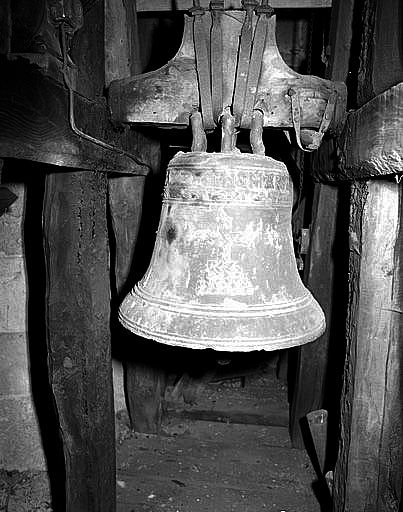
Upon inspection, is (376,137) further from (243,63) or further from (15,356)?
(15,356)

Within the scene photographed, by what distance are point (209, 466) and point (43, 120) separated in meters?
2.21

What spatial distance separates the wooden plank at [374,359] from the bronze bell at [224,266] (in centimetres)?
51

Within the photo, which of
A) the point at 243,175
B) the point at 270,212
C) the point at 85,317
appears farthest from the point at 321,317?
the point at 85,317

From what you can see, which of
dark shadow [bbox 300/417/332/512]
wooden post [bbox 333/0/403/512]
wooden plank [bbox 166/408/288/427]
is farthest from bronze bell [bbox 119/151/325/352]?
wooden plank [bbox 166/408/288/427]

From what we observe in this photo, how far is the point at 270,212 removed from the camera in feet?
3.97

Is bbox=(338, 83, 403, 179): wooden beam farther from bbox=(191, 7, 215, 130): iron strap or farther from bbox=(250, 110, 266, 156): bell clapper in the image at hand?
bbox=(191, 7, 215, 130): iron strap

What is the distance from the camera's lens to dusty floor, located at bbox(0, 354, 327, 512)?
8.28 feet

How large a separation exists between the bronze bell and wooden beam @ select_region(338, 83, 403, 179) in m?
0.27

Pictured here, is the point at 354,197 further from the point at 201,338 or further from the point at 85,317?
the point at 85,317

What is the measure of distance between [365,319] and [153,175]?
Answer: 137cm

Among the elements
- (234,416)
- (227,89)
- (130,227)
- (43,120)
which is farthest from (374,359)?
(234,416)

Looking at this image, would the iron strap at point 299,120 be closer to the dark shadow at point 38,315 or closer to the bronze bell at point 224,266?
the bronze bell at point 224,266

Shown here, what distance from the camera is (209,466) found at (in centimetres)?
280

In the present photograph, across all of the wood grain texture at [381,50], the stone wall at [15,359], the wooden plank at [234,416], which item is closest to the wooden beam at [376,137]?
the wood grain texture at [381,50]
